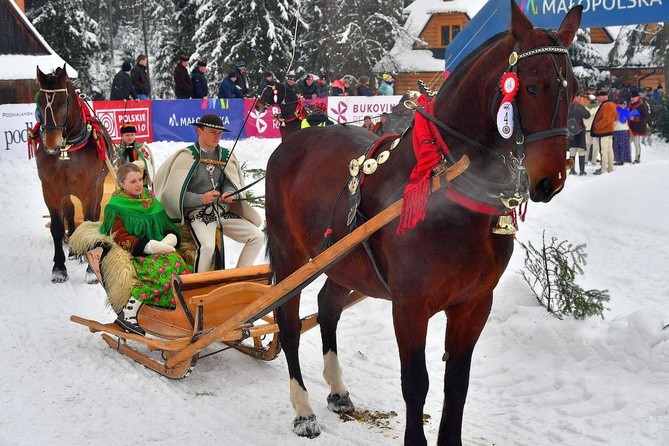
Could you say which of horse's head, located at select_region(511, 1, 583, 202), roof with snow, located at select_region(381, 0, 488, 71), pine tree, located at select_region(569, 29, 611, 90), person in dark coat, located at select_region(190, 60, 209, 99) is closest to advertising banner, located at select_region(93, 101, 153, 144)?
person in dark coat, located at select_region(190, 60, 209, 99)

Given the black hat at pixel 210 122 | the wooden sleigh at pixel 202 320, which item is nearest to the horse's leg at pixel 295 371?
the wooden sleigh at pixel 202 320

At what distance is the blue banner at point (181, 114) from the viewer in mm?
18594

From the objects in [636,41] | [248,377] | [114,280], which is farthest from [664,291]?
[636,41]

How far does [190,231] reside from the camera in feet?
20.4

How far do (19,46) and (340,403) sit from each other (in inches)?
1017

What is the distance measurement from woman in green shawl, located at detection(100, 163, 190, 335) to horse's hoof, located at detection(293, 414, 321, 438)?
167 cm

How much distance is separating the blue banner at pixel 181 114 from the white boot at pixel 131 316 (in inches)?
521

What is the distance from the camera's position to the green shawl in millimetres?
5957

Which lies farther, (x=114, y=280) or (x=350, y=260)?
(x=114, y=280)

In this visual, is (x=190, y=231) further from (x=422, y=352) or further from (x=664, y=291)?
(x=664, y=291)

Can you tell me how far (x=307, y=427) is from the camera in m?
4.68

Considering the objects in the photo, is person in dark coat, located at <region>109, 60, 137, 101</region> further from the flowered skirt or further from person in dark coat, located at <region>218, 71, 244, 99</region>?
the flowered skirt

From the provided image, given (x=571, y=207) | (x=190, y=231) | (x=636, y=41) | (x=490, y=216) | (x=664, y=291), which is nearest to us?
(x=490, y=216)

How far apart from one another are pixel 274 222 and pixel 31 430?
2.12 metres
